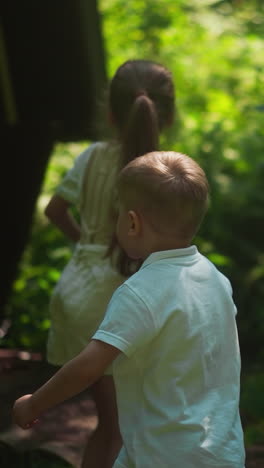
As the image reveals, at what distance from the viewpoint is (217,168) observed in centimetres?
812

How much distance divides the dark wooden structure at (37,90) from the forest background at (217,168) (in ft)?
1.82

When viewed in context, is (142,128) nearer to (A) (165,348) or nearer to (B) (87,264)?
(B) (87,264)

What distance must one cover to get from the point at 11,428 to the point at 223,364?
7.89 ft

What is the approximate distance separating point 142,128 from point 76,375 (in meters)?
1.23

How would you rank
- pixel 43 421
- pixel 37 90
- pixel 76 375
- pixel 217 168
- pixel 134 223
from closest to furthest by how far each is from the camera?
pixel 76 375 → pixel 134 223 → pixel 43 421 → pixel 217 168 → pixel 37 90

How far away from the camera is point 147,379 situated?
263 cm

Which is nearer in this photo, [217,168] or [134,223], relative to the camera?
[134,223]

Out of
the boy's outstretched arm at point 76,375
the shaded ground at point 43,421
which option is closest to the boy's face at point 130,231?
the boy's outstretched arm at point 76,375

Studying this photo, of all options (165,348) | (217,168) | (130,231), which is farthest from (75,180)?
(217,168)

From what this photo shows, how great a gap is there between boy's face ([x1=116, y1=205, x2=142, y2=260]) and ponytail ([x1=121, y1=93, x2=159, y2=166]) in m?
0.76

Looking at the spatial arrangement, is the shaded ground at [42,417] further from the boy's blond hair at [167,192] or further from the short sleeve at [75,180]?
the boy's blond hair at [167,192]


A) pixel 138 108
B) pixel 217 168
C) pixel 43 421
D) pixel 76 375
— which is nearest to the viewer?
pixel 76 375

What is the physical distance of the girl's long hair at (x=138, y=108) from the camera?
11.3ft

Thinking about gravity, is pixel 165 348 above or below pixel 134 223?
below
